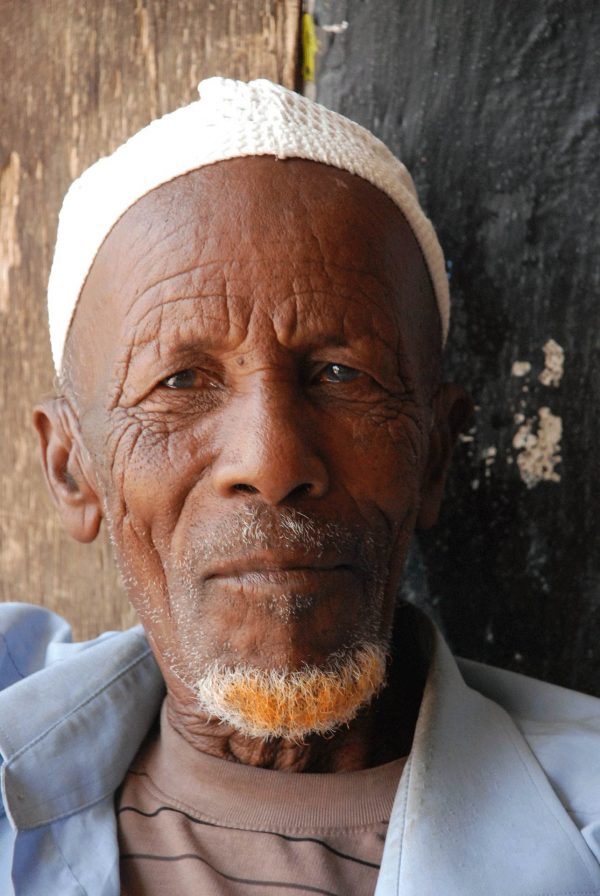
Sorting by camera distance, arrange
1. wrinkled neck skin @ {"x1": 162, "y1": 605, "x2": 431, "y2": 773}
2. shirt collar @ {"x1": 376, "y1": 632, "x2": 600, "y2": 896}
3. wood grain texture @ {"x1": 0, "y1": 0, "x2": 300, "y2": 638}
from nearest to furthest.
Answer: shirt collar @ {"x1": 376, "y1": 632, "x2": 600, "y2": 896}
wrinkled neck skin @ {"x1": 162, "y1": 605, "x2": 431, "y2": 773}
wood grain texture @ {"x1": 0, "y1": 0, "x2": 300, "y2": 638}

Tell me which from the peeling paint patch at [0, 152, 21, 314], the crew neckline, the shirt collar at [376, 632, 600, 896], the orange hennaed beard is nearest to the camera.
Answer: the shirt collar at [376, 632, 600, 896]

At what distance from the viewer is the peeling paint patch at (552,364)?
6.83 ft

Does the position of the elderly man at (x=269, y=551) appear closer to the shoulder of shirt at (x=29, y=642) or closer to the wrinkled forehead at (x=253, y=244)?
the wrinkled forehead at (x=253, y=244)

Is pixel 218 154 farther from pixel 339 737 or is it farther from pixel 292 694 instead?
pixel 339 737

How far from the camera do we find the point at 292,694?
1584 millimetres

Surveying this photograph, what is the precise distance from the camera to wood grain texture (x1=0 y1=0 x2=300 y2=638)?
2223mm

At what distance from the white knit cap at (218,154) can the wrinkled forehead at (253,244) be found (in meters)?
0.02

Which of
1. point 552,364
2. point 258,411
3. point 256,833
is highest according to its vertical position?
point 552,364

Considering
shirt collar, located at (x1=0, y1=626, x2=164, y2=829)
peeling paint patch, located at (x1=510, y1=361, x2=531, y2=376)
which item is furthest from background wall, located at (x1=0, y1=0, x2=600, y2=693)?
shirt collar, located at (x1=0, y1=626, x2=164, y2=829)

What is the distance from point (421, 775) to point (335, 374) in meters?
0.69

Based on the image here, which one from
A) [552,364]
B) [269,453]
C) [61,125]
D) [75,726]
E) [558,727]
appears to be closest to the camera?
[269,453]

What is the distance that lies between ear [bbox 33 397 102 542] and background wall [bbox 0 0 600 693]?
700 millimetres

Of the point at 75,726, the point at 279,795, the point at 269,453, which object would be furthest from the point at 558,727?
the point at 75,726

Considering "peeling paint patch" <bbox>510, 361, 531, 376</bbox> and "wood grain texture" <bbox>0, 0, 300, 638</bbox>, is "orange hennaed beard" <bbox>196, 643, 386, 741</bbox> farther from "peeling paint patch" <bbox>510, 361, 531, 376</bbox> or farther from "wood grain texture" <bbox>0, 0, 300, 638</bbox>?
"wood grain texture" <bbox>0, 0, 300, 638</bbox>
